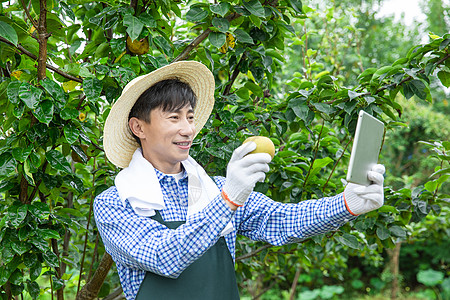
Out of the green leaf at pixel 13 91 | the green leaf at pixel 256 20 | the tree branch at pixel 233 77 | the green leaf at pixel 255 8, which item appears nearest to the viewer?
the green leaf at pixel 13 91

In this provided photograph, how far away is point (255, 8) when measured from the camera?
1.62 metres

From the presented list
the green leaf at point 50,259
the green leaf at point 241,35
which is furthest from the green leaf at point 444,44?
the green leaf at point 50,259

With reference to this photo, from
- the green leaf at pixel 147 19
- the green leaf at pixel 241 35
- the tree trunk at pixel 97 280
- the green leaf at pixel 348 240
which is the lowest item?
the tree trunk at pixel 97 280

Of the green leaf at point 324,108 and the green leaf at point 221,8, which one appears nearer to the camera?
the green leaf at point 221,8

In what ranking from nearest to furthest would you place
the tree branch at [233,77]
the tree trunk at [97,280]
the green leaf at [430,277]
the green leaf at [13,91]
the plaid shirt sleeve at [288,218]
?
the plaid shirt sleeve at [288,218] → the green leaf at [13,91] → the tree trunk at [97,280] → the tree branch at [233,77] → the green leaf at [430,277]

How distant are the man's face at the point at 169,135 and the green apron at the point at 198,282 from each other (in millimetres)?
167

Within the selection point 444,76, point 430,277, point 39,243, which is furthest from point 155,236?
point 430,277

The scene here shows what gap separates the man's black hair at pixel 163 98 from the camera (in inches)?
54.3

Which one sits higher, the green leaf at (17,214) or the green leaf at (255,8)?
the green leaf at (255,8)

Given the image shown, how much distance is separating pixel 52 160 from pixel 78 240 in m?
1.35

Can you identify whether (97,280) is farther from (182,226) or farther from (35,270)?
(182,226)

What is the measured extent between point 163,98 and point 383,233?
1114 mm

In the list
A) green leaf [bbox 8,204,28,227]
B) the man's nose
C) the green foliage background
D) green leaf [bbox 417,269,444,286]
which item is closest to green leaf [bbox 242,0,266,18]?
the green foliage background

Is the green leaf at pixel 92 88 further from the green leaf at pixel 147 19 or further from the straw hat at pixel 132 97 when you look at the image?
the green leaf at pixel 147 19
